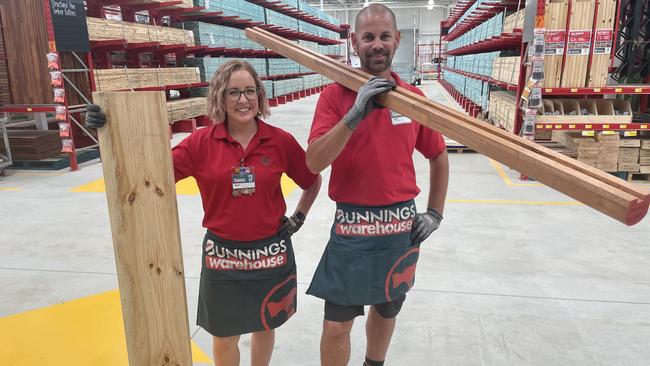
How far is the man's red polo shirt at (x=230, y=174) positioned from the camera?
72.4 inches

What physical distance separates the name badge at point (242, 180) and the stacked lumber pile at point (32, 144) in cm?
717

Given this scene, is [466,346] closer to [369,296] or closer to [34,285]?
[369,296]

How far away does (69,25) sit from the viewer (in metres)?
7.01

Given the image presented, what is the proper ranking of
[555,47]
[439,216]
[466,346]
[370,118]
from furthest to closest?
[555,47] → [466,346] → [439,216] → [370,118]

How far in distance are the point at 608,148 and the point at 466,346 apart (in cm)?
490

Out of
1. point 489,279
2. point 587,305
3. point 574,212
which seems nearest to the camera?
point 587,305

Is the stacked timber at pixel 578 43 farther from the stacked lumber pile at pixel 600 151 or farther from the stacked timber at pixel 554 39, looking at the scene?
the stacked lumber pile at pixel 600 151

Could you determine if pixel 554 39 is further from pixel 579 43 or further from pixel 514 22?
pixel 514 22

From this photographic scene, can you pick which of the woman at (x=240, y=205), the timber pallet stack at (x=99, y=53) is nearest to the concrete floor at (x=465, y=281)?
the woman at (x=240, y=205)

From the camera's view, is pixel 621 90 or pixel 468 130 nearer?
pixel 468 130

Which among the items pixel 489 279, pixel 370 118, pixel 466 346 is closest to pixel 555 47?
pixel 489 279

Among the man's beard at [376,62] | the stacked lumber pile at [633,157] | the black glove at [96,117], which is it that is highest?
the man's beard at [376,62]

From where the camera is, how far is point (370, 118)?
1.82 meters

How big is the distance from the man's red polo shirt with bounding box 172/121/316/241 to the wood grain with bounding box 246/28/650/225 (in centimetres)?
51
